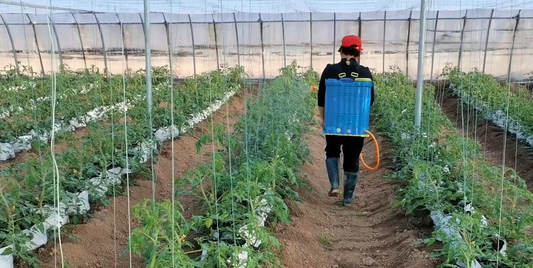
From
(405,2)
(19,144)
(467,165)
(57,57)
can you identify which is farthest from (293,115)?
(57,57)

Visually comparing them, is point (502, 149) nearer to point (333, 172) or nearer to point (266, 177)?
point (333, 172)

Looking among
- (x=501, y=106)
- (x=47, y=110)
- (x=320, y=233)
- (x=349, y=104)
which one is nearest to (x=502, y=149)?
(x=501, y=106)

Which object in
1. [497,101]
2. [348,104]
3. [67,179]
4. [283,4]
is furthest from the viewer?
[283,4]

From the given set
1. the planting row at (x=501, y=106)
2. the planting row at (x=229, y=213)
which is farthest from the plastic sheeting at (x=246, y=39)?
the planting row at (x=229, y=213)

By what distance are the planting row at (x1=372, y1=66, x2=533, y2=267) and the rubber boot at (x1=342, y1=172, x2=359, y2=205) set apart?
0.38m

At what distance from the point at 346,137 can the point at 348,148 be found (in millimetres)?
91

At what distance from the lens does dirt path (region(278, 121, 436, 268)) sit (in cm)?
333

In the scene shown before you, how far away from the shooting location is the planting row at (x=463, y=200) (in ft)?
8.98

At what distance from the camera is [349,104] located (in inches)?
160

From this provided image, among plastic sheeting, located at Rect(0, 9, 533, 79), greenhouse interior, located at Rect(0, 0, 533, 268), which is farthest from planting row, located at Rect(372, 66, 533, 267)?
plastic sheeting, located at Rect(0, 9, 533, 79)

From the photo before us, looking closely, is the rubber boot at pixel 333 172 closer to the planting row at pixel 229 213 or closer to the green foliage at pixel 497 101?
the planting row at pixel 229 213

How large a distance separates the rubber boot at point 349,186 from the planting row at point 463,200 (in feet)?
1.26

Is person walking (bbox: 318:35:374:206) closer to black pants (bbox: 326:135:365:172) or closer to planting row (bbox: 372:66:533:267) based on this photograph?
black pants (bbox: 326:135:365:172)

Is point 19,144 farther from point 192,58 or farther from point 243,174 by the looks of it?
point 192,58
